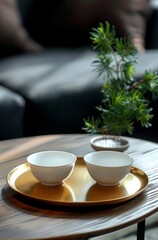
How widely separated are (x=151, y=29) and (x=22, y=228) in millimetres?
1670

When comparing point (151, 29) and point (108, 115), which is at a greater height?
point (151, 29)

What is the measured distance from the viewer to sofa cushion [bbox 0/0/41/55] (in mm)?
2076

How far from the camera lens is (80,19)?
218 cm

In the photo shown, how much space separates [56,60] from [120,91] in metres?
0.91

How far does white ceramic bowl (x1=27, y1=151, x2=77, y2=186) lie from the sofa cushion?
1.27 m

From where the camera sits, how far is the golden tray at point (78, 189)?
804mm

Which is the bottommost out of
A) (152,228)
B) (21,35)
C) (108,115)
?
(152,228)

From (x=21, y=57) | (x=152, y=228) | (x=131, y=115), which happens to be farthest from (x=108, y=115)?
(x=21, y=57)

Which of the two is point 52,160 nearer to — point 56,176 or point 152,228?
point 56,176

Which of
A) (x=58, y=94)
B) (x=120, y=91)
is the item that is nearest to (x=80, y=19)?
(x=58, y=94)

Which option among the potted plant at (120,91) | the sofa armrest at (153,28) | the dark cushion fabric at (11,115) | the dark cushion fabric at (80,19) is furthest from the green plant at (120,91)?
the sofa armrest at (153,28)

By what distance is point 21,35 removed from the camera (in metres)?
2.14

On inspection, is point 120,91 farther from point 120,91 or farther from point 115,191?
point 115,191

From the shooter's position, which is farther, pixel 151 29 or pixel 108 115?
pixel 151 29
